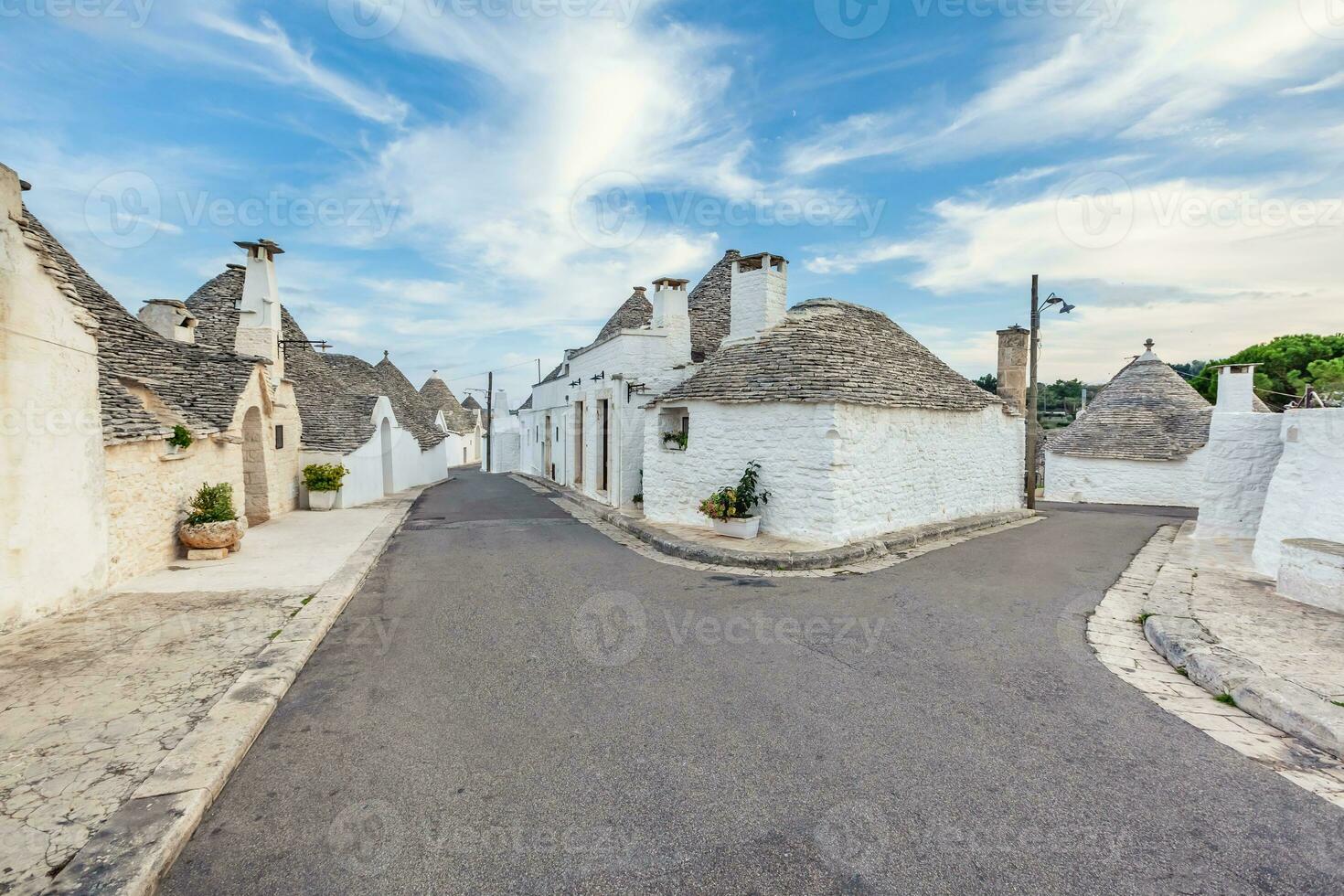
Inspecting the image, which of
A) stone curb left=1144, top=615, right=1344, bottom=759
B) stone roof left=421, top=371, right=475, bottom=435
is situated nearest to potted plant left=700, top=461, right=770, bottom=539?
stone curb left=1144, top=615, right=1344, bottom=759

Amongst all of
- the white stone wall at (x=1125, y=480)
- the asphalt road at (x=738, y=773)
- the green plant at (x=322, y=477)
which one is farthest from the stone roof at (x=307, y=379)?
the white stone wall at (x=1125, y=480)

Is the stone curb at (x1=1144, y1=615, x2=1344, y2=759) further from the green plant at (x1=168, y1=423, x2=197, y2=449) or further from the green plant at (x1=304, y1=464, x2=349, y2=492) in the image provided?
the green plant at (x1=304, y1=464, x2=349, y2=492)

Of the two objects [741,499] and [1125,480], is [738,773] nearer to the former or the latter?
[741,499]

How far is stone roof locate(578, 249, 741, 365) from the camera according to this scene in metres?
16.5

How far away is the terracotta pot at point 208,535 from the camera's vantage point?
8820 millimetres

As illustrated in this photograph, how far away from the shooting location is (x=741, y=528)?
10594mm

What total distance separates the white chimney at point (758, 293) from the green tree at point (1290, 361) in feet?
88.0

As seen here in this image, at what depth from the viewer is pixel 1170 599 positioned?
22.2ft

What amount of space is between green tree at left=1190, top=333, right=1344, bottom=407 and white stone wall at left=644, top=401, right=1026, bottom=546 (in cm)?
2415

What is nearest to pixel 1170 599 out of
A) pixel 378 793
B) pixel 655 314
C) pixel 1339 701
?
pixel 1339 701

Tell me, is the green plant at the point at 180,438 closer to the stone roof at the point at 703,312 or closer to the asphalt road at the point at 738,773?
the asphalt road at the point at 738,773

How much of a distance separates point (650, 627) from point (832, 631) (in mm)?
1814

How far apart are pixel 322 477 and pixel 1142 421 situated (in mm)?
27901

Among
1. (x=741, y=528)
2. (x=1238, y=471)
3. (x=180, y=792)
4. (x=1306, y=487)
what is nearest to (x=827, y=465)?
(x=741, y=528)
